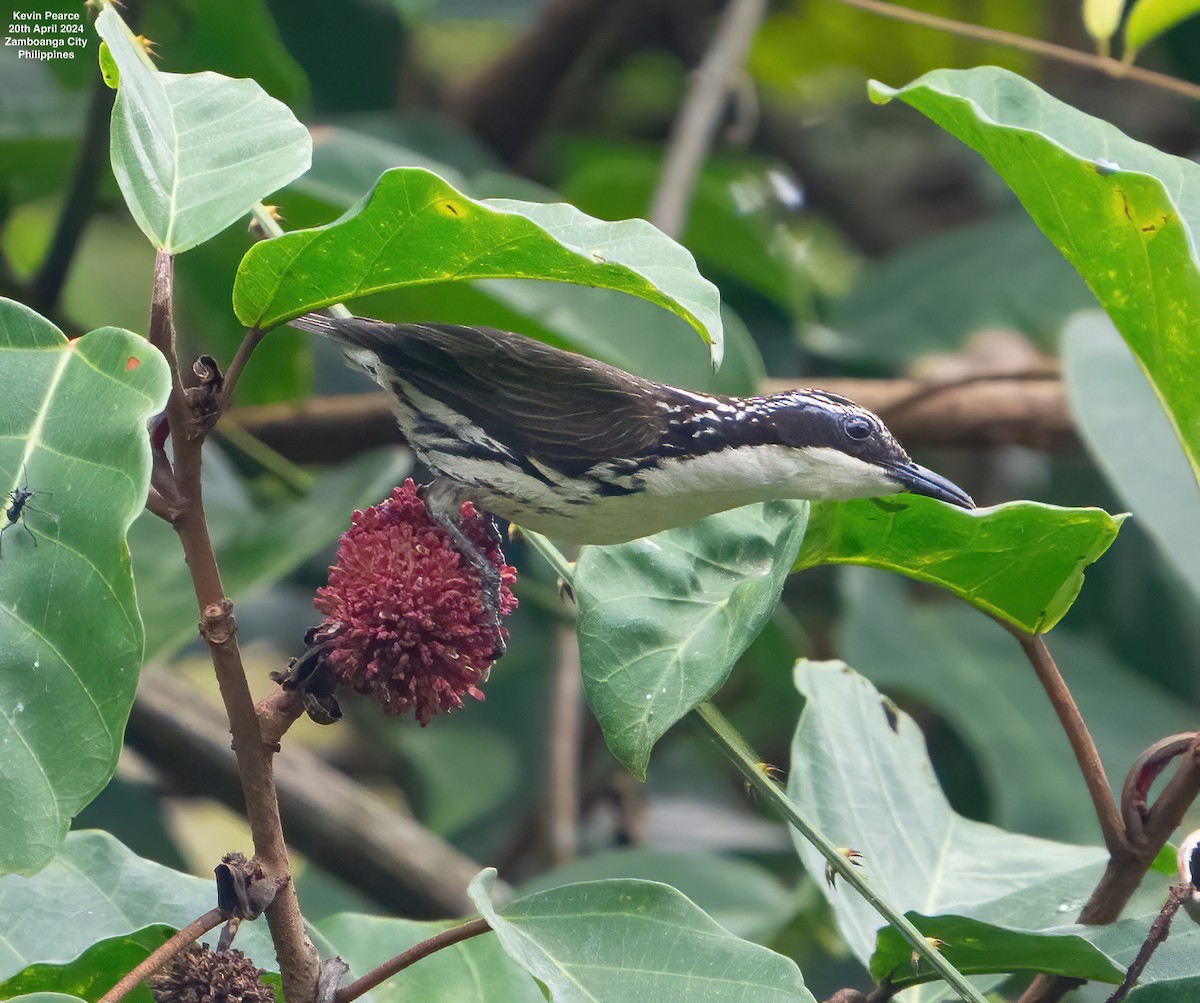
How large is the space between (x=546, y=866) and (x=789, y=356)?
1.94 metres

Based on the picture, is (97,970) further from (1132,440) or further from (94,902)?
(1132,440)

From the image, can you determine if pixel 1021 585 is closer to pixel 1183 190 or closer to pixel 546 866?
pixel 1183 190

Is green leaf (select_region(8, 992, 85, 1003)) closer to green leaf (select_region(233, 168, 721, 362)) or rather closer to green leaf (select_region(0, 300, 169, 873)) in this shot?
green leaf (select_region(0, 300, 169, 873))

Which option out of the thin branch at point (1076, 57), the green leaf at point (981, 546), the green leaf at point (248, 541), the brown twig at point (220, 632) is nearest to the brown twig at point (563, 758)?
the green leaf at point (248, 541)

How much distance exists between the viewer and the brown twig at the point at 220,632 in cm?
127

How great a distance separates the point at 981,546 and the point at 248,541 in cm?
179

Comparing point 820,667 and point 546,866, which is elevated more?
point 820,667

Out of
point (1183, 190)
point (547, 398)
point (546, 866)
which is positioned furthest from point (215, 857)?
point (1183, 190)

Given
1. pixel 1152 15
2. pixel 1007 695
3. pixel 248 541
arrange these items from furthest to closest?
pixel 1007 695 < pixel 248 541 < pixel 1152 15

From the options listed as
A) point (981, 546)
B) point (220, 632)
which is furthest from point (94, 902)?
point (981, 546)

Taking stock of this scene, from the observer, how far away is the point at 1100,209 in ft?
5.11

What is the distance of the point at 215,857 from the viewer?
17.6 ft

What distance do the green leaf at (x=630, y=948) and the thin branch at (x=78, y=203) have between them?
1.98 meters

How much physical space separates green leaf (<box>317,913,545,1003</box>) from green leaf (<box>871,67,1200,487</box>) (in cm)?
115
